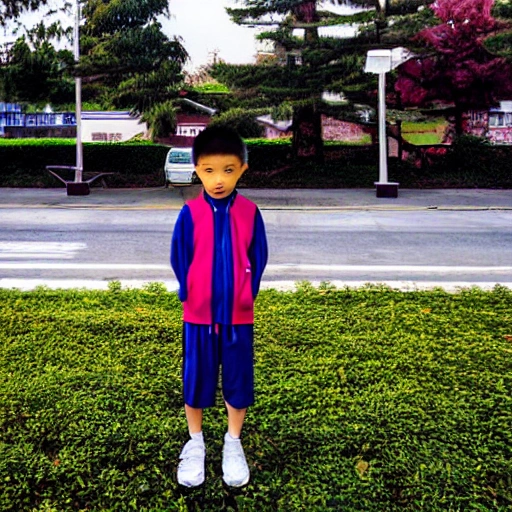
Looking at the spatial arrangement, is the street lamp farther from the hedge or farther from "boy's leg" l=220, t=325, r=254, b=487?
"boy's leg" l=220, t=325, r=254, b=487

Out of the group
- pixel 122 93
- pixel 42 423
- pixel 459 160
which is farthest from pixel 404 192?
pixel 42 423

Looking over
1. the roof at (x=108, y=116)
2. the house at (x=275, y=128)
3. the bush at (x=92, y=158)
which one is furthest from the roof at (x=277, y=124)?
the roof at (x=108, y=116)

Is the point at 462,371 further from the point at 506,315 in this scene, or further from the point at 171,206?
the point at 171,206

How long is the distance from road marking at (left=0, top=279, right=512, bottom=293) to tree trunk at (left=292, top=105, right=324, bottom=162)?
1638cm

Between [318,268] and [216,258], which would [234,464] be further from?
[318,268]

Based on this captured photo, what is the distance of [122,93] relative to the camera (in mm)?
22438

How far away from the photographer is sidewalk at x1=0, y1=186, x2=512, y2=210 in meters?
16.1

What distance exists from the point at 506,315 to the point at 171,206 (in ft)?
36.0

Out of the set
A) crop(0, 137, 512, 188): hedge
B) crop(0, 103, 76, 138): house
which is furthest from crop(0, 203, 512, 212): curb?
crop(0, 103, 76, 138): house

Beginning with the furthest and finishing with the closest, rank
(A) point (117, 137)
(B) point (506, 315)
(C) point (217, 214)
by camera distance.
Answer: (A) point (117, 137) < (B) point (506, 315) < (C) point (217, 214)

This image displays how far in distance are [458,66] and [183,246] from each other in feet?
71.0

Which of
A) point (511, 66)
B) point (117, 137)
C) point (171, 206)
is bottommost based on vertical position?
point (171, 206)

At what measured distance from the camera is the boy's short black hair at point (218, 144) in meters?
2.90

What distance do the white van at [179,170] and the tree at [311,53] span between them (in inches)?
108
